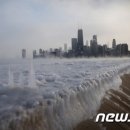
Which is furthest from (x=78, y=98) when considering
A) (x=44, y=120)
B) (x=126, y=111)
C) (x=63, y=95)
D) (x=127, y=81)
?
(x=127, y=81)

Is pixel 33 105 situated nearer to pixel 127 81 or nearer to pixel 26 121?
pixel 26 121

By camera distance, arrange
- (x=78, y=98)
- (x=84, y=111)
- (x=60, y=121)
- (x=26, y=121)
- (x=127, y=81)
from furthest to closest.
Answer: (x=127, y=81) < (x=78, y=98) < (x=84, y=111) < (x=60, y=121) < (x=26, y=121)

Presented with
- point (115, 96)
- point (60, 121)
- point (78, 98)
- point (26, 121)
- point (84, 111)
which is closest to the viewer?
point (26, 121)

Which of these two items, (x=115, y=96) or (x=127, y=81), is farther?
(x=127, y=81)

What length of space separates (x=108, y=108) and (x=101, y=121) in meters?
1.20

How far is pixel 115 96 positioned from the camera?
8602 mm

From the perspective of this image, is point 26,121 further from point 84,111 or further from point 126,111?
point 126,111

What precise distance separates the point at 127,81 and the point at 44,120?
648cm

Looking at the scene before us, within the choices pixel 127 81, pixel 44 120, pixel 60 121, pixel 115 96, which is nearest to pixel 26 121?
pixel 44 120

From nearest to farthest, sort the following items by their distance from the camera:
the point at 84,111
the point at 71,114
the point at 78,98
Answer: the point at 71,114 < the point at 84,111 < the point at 78,98

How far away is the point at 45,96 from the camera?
739 cm

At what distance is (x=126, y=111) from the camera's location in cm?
727

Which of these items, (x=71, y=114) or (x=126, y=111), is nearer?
(x=71, y=114)

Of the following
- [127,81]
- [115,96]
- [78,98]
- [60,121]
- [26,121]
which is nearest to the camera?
[26,121]
